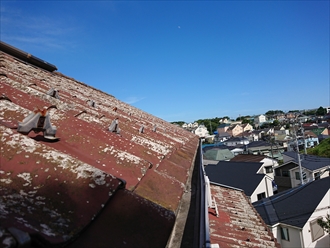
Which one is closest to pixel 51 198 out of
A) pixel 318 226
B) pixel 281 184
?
pixel 318 226

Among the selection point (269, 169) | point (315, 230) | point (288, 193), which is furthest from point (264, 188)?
point (269, 169)

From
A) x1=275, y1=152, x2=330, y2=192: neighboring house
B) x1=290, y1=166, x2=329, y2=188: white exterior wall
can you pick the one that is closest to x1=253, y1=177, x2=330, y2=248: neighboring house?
x1=290, y1=166, x2=329, y2=188: white exterior wall

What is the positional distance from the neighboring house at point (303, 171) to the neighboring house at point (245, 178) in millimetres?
4962

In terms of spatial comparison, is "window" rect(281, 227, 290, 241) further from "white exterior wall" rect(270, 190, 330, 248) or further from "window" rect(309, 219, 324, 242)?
"window" rect(309, 219, 324, 242)

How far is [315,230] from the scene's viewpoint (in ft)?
40.6

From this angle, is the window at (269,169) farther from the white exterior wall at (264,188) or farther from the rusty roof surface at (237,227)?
the rusty roof surface at (237,227)

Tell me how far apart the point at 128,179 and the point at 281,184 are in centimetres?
2550

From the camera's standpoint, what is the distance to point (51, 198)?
3.36 ft

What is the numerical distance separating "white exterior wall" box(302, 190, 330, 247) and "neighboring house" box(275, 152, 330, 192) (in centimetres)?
880

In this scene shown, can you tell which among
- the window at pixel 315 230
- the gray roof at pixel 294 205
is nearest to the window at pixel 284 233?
the gray roof at pixel 294 205

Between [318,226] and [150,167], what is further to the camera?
[318,226]

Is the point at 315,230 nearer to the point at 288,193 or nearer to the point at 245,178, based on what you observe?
the point at 288,193

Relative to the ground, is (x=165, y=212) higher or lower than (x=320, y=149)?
lower

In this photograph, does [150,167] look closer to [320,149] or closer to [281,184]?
[281,184]
